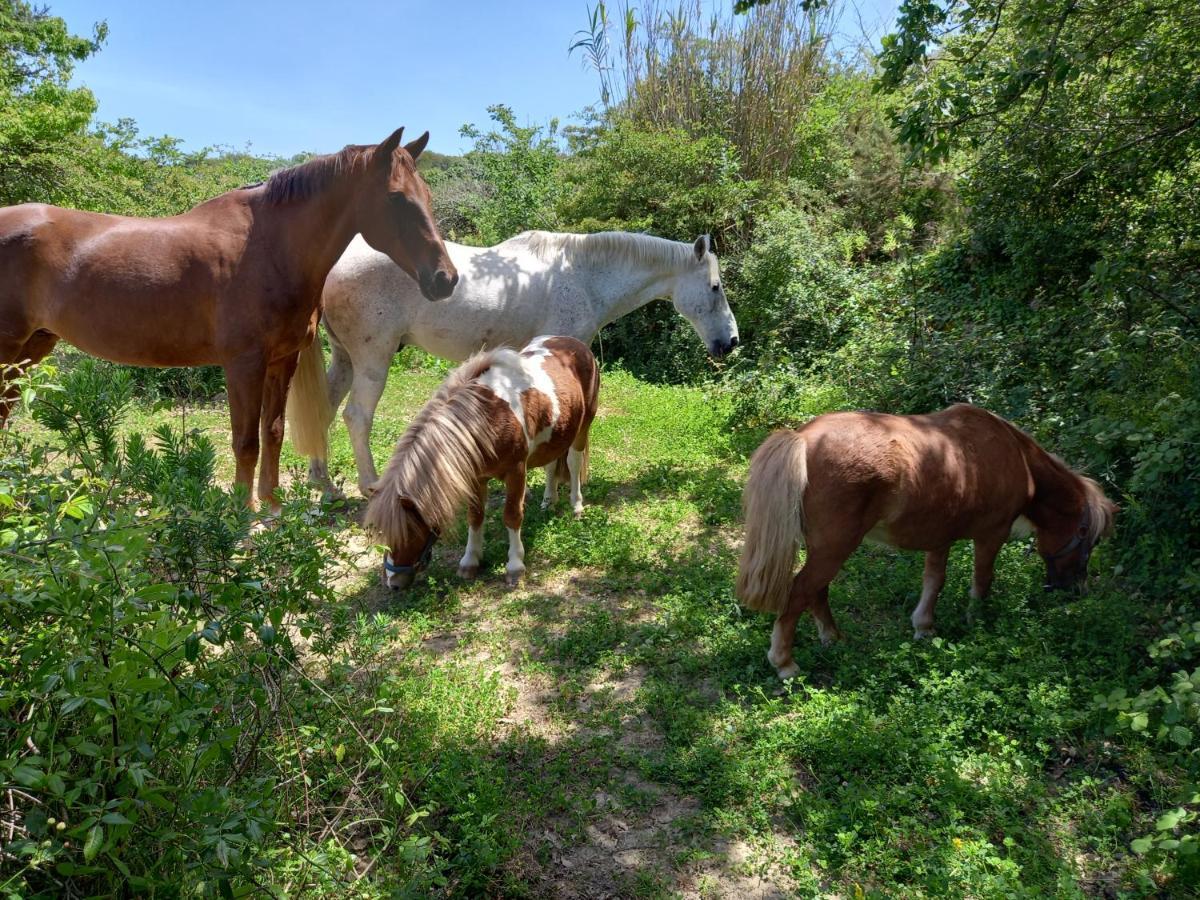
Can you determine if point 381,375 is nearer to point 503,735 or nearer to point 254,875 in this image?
point 503,735

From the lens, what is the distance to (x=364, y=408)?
5812 millimetres

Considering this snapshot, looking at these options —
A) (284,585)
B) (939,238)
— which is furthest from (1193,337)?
(939,238)

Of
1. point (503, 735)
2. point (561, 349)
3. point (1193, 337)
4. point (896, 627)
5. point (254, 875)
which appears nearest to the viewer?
point (254, 875)

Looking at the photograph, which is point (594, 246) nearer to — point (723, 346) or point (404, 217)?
point (723, 346)

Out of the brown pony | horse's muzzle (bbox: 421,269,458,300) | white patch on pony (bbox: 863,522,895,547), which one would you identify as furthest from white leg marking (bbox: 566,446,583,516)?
white patch on pony (bbox: 863,522,895,547)

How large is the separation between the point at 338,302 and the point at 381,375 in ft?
2.21

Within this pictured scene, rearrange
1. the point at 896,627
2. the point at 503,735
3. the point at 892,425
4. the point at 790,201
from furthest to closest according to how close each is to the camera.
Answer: the point at 790,201 → the point at 896,627 → the point at 892,425 → the point at 503,735

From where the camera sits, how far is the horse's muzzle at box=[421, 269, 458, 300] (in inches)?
188

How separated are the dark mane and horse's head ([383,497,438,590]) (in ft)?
6.76

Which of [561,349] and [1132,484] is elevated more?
[561,349]

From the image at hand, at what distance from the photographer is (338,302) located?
578 cm

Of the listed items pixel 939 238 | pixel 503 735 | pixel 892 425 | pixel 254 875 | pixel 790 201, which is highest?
pixel 790 201

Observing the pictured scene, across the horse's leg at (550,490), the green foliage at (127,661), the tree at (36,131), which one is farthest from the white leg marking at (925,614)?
the tree at (36,131)

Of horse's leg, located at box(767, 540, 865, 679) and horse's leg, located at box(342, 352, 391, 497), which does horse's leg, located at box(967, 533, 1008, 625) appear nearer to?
horse's leg, located at box(767, 540, 865, 679)
